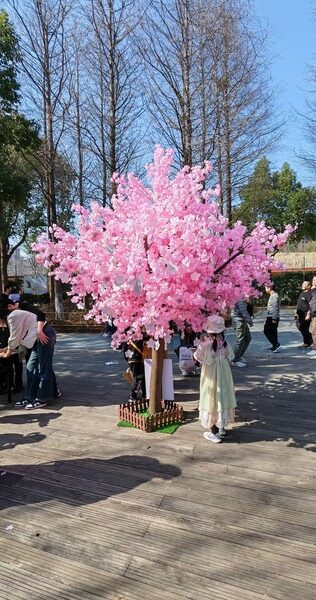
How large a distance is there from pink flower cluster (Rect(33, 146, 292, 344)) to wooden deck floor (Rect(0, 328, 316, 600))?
1.29 m

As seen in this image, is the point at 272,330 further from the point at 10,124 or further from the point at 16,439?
the point at 10,124

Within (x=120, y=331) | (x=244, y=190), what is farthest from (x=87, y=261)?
(x=244, y=190)

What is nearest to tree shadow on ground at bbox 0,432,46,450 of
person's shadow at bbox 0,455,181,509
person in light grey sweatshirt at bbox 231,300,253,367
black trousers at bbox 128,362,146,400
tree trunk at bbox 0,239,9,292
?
person's shadow at bbox 0,455,181,509

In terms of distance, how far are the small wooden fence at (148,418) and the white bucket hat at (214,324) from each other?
1.21m

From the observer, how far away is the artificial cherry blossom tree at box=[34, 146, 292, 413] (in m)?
3.98

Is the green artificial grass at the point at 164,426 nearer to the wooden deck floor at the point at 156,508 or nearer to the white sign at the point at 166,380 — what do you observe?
the wooden deck floor at the point at 156,508

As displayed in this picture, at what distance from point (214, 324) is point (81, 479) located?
80.0 inches

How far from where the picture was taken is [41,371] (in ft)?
20.2

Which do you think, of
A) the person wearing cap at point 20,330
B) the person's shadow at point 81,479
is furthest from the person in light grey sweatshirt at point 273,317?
the person's shadow at point 81,479

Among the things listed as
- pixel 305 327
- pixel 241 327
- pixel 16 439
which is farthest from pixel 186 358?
pixel 305 327

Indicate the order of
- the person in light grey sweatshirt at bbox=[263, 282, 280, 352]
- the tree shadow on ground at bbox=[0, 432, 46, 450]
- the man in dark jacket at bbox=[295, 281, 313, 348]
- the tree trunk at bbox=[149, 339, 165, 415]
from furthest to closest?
Result: the man in dark jacket at bbox=[295, 281, 313, 348]
the person in light grey sweatshirt at bbox=[263, 282, 280, 352]
the tree trunk at bbox=[149, 339, 165, 415]
the tree shadow on ground at bbox=[0, 432, 46, 450]

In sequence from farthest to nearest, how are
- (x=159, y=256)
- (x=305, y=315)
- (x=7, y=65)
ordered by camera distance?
(x=305, y=315) < (x=7, y=65) < (x=159, y=256)

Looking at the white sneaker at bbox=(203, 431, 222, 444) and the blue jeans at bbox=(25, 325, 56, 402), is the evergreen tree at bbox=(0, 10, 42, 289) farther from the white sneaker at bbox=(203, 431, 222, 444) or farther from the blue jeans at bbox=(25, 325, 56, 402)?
the white sneaker at bbox=(203, 431, 222, 444)

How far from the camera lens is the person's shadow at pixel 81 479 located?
359 cm
